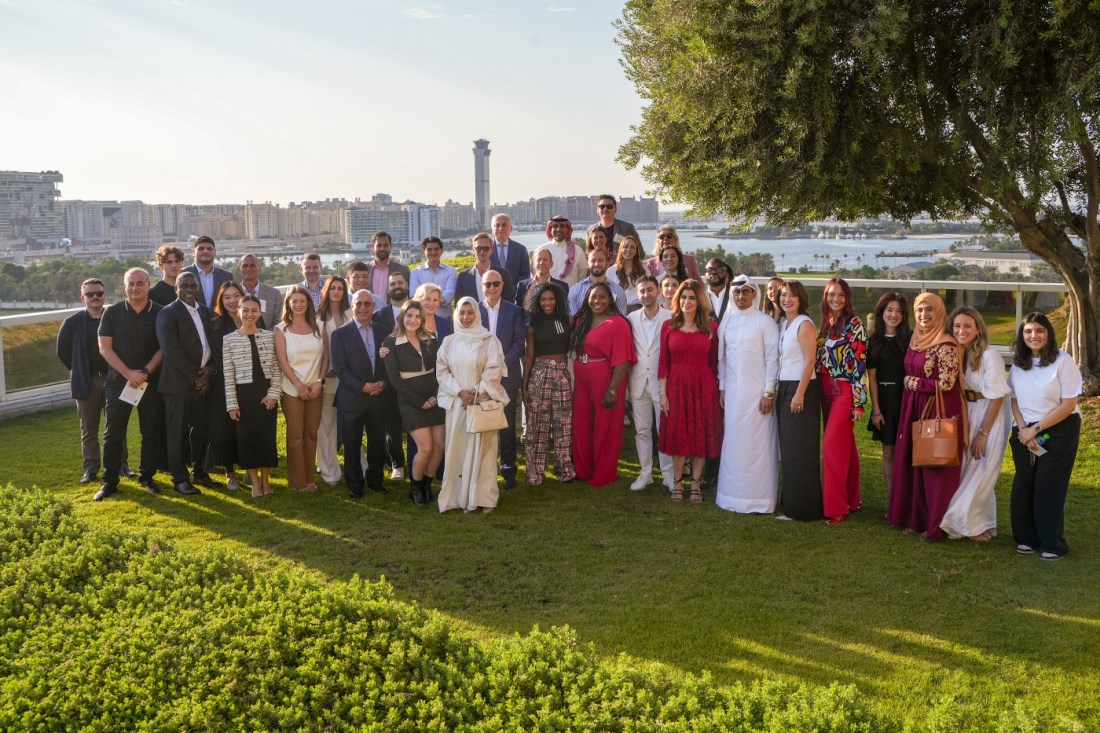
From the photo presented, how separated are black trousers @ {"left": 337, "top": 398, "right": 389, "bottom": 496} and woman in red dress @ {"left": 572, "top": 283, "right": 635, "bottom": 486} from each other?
1896 mm

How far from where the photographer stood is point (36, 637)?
4277 millimetres

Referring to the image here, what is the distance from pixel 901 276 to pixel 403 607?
46.3ft

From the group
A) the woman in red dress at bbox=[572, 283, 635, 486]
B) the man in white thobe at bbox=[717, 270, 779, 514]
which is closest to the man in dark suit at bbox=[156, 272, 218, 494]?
the woman in red dress at bbox=[572, 283, 635, 486]

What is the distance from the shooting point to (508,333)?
28.4 ft

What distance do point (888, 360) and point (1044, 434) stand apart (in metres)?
1.29

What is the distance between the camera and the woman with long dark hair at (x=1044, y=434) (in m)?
6.54

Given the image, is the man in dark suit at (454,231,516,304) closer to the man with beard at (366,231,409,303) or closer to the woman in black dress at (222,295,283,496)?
the man with beard at (366,231,409,303)

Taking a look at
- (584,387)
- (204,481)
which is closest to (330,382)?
(204,481)

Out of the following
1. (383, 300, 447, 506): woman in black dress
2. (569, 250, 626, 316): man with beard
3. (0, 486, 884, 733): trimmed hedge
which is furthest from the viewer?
(569, 250, 626, 316): man with beard

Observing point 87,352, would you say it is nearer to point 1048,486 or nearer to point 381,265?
point 381,265

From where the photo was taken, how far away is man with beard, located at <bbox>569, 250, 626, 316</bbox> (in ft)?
30.3

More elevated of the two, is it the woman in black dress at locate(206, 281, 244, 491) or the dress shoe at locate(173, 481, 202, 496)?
the woman in black dress at locate(206, 281, 244, 491)

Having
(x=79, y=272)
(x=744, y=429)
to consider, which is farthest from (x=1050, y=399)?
(x=79, y=272)

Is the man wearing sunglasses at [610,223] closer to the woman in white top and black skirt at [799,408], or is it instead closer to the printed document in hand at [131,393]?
the woman in white top and black skirt at [799,408]
